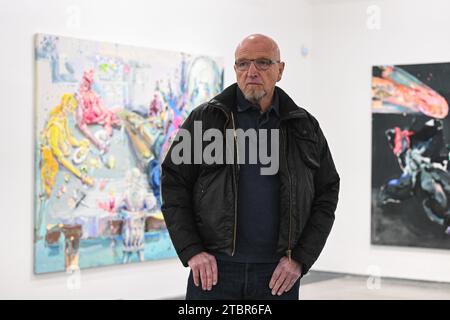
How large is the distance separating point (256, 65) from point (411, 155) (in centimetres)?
512

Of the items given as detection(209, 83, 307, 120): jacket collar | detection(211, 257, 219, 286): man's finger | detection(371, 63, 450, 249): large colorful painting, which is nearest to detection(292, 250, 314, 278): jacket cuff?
detection(211, 257, 219, 286): man's finger

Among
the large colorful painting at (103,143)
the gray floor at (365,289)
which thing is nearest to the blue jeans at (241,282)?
the large colorful painting at (103,143)

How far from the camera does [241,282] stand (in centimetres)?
254

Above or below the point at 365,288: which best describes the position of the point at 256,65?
above

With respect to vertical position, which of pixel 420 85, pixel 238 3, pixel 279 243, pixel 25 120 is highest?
pixel 238 3

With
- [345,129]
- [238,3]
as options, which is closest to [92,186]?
[238,3]

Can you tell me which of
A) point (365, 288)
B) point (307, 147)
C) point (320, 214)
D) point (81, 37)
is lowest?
point (365, 288)

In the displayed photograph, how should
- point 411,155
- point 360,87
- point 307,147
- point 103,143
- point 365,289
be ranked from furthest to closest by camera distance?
1. point 360,87
2. point 411,155
3. point 365,289
4. point 103,143
5. point 307,147

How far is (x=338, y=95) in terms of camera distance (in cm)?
793

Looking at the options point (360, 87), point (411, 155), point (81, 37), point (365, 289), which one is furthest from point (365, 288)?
point (81, 37)

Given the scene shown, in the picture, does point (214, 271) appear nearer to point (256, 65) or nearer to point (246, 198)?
point (246, 198)

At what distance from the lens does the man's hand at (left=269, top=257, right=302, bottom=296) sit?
8.35 ft

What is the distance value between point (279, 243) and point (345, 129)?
546cm
